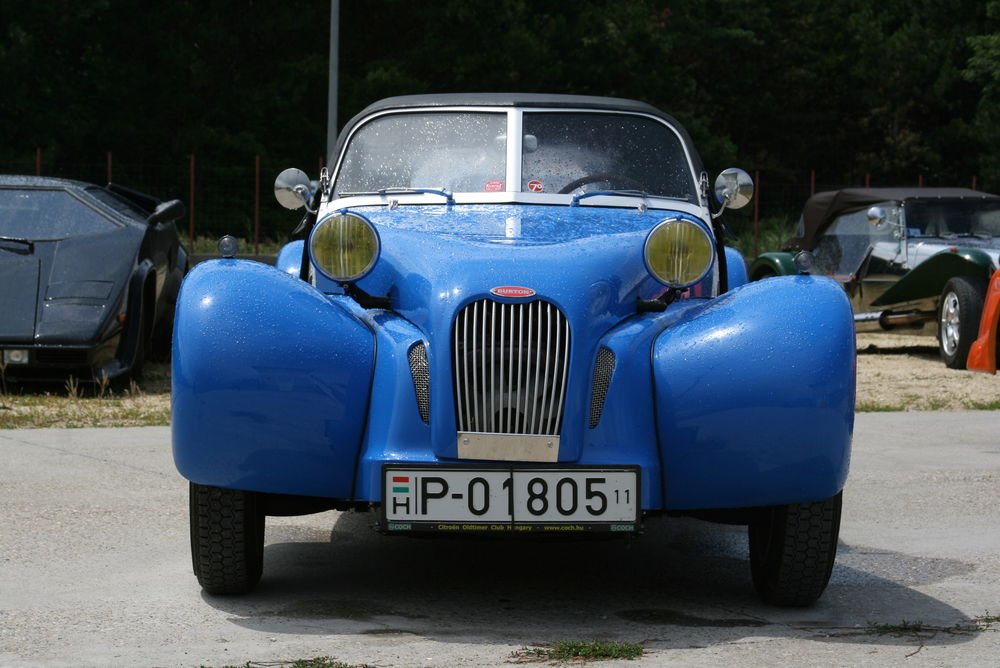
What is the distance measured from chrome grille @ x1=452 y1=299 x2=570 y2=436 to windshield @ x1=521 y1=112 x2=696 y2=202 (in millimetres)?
1567

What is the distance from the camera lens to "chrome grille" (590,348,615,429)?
4.77 m

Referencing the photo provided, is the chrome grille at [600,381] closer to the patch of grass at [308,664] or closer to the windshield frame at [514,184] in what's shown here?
the patch of grass at [308,664]

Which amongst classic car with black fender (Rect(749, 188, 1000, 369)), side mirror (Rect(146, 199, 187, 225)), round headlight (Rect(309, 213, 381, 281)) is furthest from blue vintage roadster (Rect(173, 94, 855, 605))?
classic car with black fender (Rect(749, 188, 1000, 369))

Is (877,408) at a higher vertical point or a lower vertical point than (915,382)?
higher

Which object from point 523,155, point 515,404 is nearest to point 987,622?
point 515,404

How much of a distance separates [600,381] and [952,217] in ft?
35.4

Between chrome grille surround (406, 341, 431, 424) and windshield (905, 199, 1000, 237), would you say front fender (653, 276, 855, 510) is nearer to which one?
chrome grille surround (406, 341, 431, 424)

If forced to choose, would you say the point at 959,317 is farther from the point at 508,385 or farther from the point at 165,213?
the point at 508,385

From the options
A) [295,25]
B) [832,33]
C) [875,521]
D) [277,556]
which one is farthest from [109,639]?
[832,33]

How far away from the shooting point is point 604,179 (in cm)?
634

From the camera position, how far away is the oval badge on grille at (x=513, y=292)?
15.7ft

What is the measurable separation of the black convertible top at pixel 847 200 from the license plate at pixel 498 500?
10870 mm

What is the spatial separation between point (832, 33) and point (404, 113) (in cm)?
4359

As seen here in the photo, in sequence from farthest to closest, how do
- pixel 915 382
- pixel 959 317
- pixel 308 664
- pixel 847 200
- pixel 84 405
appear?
pixel 847 200
pixel 959 317
pixel 915 382
pixel 84 405
pixel 308 664
